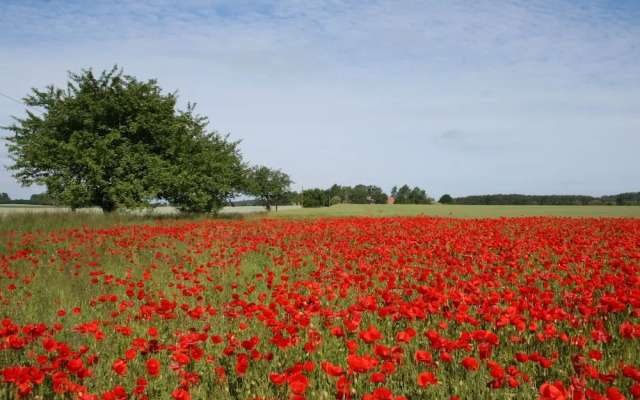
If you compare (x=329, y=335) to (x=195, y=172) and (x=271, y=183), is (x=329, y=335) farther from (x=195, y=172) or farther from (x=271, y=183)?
(x=271, y=183)

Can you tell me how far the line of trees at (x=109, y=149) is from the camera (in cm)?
2230

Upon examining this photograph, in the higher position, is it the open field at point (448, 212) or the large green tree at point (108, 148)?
the large green tree at point (108, 148)

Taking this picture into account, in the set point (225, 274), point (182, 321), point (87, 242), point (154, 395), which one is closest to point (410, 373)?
point (154, 395)

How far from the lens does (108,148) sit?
75.8 ft

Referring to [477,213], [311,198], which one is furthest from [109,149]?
[311,198]

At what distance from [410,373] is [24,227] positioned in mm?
16368

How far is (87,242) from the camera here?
10727mm

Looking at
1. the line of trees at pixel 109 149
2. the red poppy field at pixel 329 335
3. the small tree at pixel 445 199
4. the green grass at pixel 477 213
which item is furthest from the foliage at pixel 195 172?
the small tree at pixel 445 199

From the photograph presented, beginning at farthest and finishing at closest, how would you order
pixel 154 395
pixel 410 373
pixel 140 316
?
pixel 140 316 < pixel 410 373 < pixel 154 395

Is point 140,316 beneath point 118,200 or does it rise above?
beneath

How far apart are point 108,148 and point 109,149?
1.05ft

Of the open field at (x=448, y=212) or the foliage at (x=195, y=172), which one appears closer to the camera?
the foliage at (x=195, y=172)

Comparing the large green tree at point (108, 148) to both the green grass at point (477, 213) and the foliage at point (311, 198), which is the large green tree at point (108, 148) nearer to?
the green grass at point (477, 213)

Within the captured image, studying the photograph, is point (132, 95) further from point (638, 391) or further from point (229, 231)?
point (638, 391)
